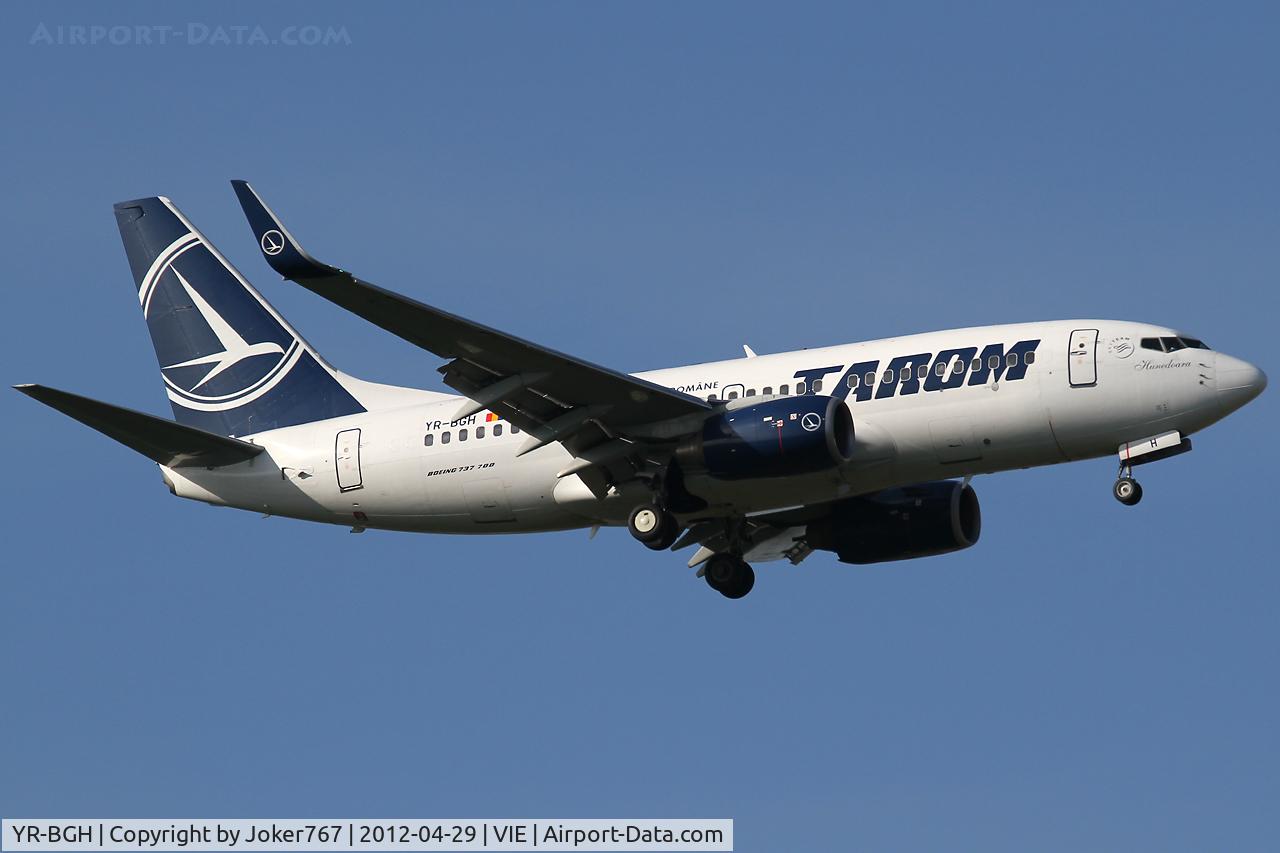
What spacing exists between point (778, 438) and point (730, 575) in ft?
21.4

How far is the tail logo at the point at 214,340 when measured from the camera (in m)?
44.3

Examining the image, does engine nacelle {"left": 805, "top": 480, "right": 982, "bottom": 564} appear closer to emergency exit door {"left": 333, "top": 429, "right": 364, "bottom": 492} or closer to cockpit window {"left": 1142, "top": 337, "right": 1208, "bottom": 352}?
cockpit window {"left": 1142, "top": 337, "right": 1208, "bottom": 352}

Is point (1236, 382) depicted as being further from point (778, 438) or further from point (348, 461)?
point (348, 461)

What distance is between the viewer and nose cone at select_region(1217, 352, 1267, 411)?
37.2 meters

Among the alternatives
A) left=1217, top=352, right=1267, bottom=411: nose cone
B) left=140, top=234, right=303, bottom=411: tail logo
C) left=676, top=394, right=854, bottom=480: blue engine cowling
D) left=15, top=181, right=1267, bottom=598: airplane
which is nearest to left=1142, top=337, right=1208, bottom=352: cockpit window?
left=15, top=181, right=1267, bottom=598: airplane

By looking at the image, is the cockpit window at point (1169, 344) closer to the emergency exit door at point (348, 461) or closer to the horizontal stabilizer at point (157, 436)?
the emergency exit door at point (348, 461)

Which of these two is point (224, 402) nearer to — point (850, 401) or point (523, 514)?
point (523, 514)

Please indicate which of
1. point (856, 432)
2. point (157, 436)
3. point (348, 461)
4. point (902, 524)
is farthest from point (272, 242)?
point (902, 524)

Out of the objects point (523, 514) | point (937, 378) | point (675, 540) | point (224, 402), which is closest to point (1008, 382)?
point (937, 378)

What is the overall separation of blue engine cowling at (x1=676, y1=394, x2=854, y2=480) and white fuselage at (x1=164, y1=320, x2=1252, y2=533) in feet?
2.34

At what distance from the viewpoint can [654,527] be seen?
128 feet

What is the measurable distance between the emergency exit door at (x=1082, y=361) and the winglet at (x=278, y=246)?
14.2m

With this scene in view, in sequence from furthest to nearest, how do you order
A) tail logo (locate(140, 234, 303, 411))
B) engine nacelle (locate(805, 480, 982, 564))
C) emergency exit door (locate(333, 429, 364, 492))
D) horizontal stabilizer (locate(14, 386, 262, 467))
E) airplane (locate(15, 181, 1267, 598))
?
1. tail logo (locate(140, 234, 303, 411))
2. engine nacelle (locate(805, 480, 982, 564))
3. emergency exit door (locate(333, 429, 364, 492))
4. horizontal stabilizer (locate(14, 386, 262, 467))
5. airplane (locate(15, 181, 1267, 598))

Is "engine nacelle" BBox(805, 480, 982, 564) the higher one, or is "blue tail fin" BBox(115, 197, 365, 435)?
"blue tail fin" BBox(115, 197, 365, 435)
